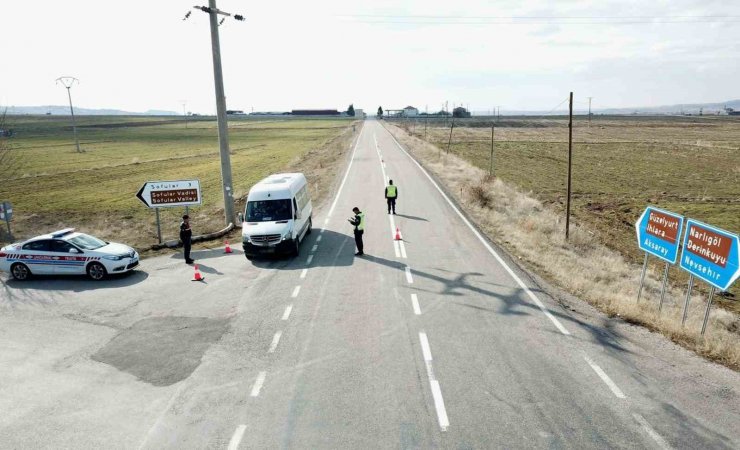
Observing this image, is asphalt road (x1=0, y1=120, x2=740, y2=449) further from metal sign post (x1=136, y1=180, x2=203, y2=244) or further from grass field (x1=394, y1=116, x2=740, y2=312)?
grass field (x1=394, y1=116, x2=740, y2=312)

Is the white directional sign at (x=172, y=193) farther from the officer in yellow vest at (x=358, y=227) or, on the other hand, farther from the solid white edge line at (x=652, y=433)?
the solid white edge line at (x=652, y=433)

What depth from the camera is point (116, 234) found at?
23297 mm

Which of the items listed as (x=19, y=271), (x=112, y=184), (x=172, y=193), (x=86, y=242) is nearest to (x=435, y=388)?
(x=86, y=242)

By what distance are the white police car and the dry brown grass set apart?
46.3ft

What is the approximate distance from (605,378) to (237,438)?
6762mm

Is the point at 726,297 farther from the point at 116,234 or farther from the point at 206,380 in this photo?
the point at 116,234

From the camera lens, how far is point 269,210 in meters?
18.0

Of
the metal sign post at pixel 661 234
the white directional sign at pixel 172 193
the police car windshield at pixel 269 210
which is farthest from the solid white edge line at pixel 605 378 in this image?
the white directional sign at pixel 172 193

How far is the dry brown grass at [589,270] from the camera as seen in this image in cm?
1103

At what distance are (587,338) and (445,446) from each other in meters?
5.25

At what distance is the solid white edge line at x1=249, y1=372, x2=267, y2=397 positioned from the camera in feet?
28.9

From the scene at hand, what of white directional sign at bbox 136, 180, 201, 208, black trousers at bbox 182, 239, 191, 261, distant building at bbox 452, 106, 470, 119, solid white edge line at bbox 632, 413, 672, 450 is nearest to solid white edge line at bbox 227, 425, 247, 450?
solid white edge line at bbox 632, 413, 672, 450

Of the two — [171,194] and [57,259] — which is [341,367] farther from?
[171,194]

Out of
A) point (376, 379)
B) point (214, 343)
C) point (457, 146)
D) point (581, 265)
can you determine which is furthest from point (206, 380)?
point (457, 146)
